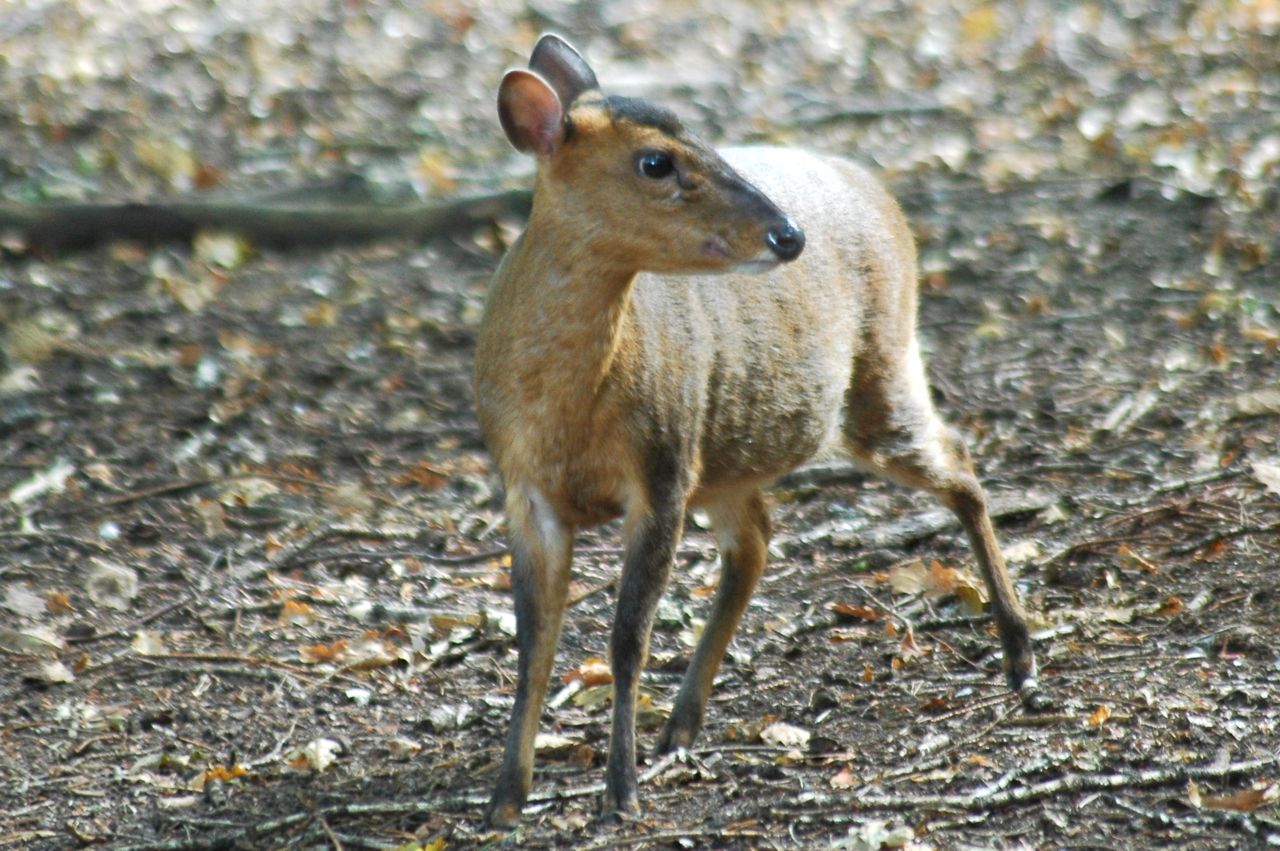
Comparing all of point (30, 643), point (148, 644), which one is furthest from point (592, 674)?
point (30, 643)

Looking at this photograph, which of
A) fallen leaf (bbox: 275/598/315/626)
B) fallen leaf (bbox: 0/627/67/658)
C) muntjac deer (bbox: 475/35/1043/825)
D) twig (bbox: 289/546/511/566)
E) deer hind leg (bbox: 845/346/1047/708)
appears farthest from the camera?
twig (bbox: 289/546/511/566)

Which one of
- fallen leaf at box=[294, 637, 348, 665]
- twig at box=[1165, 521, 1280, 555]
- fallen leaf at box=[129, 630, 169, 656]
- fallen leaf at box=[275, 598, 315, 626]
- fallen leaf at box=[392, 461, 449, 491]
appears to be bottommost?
fallen leaf at box=[392, 461, 449, 491]

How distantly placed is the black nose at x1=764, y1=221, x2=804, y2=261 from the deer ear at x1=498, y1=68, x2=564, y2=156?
535 mm

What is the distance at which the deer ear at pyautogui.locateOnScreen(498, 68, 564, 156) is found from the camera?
3.76 metres

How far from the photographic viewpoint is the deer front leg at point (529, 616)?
388 centimetres

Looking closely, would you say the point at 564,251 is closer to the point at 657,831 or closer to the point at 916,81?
the point at 657,831

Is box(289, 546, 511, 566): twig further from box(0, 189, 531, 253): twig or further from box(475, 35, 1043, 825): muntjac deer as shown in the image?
box(0, 189, 531, 253): twig

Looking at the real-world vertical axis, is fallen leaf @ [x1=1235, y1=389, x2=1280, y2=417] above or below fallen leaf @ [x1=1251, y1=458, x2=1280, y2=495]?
below

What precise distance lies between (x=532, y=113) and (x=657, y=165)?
0.32 m

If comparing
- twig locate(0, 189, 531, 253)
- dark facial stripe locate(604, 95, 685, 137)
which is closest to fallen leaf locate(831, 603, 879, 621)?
dark facial stripe locate(604, 95, 685, 137)

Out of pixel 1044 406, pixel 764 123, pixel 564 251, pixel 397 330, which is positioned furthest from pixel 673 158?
pixel 764 123

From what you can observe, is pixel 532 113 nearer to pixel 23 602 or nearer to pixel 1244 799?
pixel 1244 799

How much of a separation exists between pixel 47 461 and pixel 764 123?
5285 millimetres

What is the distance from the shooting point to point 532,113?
150 inches
